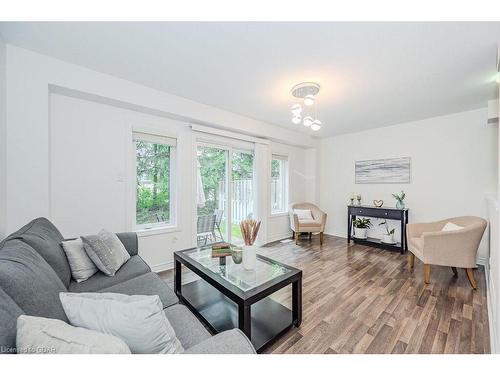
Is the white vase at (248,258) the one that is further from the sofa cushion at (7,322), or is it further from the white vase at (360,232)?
the white vase at (360,232)

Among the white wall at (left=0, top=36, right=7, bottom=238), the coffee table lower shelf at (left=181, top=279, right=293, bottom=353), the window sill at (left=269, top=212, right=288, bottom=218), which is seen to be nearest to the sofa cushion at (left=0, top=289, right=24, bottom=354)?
the coffee table lower shelf at (left=181, top=279, right=293, bottom=353)

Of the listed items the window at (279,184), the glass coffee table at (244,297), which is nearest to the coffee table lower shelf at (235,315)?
A: the glass coffee table at (244,297)

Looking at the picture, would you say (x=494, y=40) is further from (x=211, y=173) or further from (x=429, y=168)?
(x=211, y=173)

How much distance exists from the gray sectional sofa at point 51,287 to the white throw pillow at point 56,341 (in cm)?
5

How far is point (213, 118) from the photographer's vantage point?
302cm

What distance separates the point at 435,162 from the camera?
3445 millimetres

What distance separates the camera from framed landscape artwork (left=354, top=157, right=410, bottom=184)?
3740 mm

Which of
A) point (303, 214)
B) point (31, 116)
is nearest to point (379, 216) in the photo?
point (303, 214)

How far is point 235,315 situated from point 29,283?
4.46 feet

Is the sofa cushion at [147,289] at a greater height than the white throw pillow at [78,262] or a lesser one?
lesser

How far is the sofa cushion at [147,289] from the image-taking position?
1393 mm

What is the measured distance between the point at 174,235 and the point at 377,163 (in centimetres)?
389

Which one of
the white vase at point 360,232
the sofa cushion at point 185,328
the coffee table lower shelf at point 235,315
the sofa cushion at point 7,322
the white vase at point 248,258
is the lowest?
the coffee table lower shelf at point 235,315
